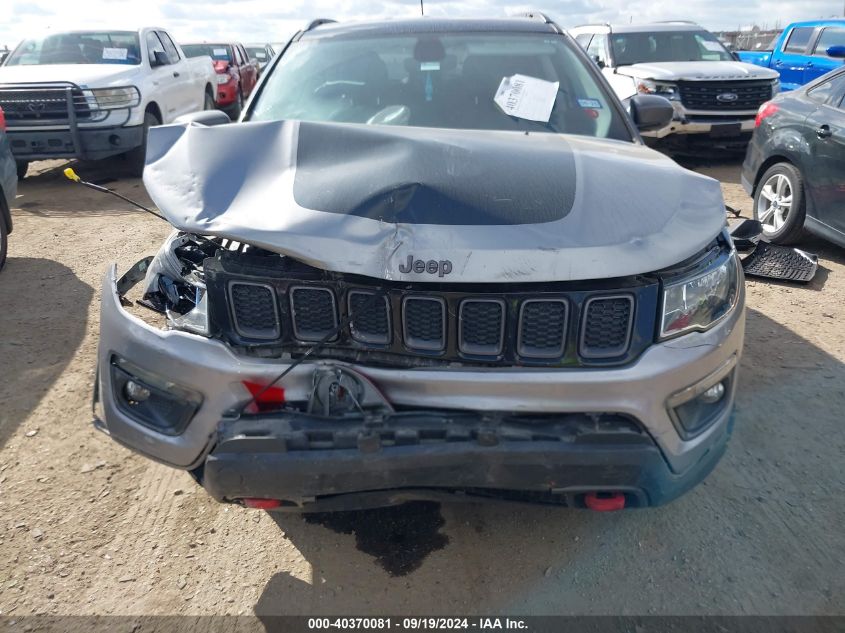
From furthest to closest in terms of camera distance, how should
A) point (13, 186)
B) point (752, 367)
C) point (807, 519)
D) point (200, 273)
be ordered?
1. point (13, 186)
2. point (752, 367)
3. point (807, 519)
4. point (200, 273)

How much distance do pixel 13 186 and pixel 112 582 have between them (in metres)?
4.35

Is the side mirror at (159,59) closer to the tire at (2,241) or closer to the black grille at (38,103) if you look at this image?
the black grille at (38,103)

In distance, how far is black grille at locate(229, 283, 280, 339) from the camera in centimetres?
202

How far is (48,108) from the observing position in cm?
795

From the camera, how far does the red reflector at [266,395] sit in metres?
2.02

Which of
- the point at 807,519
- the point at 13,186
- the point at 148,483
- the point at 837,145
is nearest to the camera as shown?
the point at 807,519

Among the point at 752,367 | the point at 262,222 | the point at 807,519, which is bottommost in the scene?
the point at 752,367

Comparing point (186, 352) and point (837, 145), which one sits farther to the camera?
point (837, 145)

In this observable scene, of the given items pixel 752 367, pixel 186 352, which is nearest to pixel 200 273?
pixel 186 352

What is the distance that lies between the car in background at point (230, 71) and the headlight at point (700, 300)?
1345cm

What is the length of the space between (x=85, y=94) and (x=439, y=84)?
21.2ft

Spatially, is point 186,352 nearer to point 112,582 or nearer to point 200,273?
point 200,273

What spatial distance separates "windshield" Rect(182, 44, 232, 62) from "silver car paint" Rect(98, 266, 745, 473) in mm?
14964

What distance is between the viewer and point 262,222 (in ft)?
6.51
